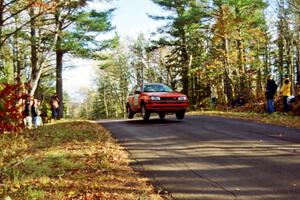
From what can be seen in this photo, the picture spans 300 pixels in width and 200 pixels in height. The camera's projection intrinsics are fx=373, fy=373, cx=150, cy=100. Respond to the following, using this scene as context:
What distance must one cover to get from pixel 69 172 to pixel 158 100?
28.0 ft

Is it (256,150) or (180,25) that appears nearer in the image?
(256,150)

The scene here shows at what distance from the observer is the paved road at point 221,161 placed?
18.7ft

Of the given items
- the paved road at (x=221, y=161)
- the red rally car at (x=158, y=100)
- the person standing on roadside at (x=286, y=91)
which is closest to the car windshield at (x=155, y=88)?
the red rally car at (x=158, y=100)

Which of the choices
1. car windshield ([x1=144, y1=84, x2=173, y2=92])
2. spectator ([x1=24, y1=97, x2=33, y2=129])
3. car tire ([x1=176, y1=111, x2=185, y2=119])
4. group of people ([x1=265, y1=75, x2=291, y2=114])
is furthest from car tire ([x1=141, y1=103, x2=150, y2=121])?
group of people ([x1=265, y1=75, x2=291, y2=114])

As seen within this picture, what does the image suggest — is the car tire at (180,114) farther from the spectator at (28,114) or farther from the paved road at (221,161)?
the spectator at (28,114)

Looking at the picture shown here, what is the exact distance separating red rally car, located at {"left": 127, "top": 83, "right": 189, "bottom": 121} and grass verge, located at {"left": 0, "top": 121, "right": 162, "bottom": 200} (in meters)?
4.60

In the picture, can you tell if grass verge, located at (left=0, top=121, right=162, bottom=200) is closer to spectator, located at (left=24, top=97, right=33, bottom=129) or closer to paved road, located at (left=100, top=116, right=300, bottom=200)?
paved road, located at (left=100, top=116, right=300, bottom=200)

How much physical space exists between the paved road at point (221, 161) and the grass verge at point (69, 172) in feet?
1.56

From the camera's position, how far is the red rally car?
1532 cm

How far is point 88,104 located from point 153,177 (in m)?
86.6

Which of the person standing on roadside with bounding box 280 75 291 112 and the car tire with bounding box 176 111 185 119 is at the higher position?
the person standing on roadside with bounding box 280 75 291 112

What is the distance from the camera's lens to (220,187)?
587cm

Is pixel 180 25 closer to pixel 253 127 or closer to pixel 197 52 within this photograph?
pixel 197 52

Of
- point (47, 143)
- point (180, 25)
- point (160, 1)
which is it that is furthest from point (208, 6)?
point (47, 143)
